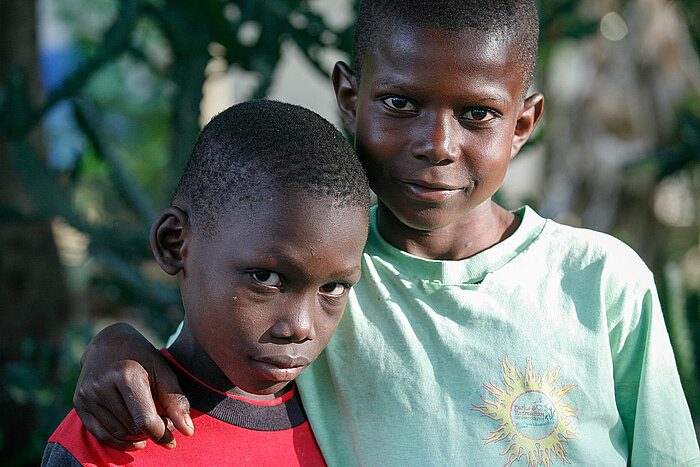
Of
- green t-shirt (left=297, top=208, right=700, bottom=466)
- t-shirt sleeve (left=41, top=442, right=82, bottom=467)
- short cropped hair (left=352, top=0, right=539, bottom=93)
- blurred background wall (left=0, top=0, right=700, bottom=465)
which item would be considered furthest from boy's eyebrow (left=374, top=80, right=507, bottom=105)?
blurred background wall (left=0, top=0, right=700, bottom=465)

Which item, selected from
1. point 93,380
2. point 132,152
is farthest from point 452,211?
point 132,152

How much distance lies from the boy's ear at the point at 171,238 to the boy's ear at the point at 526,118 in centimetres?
77

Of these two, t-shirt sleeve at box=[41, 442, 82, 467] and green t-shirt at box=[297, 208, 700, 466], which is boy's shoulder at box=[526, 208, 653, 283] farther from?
t-shirt sleeve at box=[41, 442, 82, 467]

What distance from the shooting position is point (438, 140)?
63.9 inches

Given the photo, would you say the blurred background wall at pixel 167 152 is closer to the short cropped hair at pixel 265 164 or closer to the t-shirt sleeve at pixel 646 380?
the t-shirt sleeve at pixel 646 380

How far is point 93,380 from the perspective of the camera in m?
1.48

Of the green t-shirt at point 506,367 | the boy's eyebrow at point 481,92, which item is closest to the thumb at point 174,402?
the green t-shirt at point 506,367

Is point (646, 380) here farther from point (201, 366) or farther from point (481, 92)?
point (201, 366)

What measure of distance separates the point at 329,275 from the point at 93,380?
49 centimetres

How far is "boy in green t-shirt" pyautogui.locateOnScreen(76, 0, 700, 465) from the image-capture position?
1.63 metres

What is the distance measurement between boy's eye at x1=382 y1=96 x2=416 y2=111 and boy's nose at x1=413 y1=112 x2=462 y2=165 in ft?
0.16

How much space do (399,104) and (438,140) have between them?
12cm

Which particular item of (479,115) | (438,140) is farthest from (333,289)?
(479,115)

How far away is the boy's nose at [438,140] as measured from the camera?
1.62 meters
